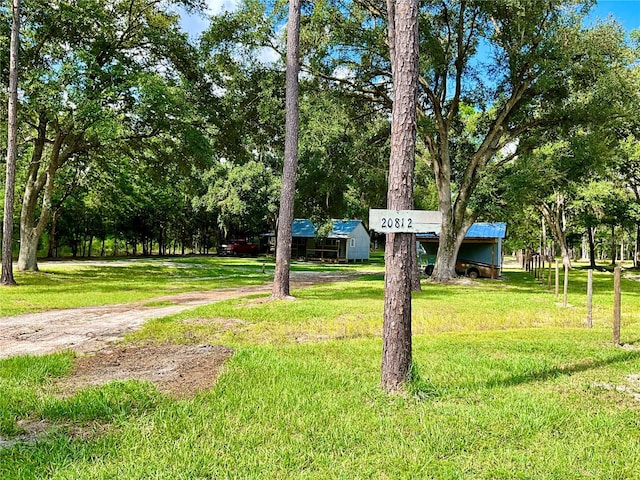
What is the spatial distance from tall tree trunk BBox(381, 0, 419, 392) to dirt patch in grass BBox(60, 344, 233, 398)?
6.01 ft

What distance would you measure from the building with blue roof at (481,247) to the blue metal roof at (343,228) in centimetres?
1158

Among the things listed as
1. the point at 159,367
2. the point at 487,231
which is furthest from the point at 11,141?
the point at 487,231

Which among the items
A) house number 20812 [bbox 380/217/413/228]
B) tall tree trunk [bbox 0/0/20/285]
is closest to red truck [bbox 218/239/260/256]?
tall tree trunk [bbox 0/0/20/285]

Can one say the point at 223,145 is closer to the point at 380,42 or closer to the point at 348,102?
the point at 348,102

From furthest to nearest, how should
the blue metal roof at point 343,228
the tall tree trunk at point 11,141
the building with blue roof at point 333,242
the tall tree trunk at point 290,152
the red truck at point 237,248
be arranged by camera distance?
the red truck at point 237,248
the building with blue roof at point 333,242
the blue metal roof at point 343,228
the tall tree trunk at point 11,141
the tall tree trunk at point 290,152

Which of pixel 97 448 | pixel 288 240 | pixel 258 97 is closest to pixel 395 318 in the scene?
pixel 97 448

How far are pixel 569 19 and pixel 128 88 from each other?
1535cm

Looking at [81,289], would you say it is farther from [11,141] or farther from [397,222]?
[397,222]

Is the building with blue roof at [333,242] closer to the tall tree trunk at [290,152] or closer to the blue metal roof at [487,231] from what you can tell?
Answer: the blue metal roof at [487,231]

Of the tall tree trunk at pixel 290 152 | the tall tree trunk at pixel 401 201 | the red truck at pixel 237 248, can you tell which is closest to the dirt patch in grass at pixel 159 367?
the tall tree trunk at pixel 401 201

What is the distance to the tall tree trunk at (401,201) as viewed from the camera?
4.64m

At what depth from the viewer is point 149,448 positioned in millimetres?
3271

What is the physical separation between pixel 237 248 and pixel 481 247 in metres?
23.7

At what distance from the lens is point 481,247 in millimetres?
27047
